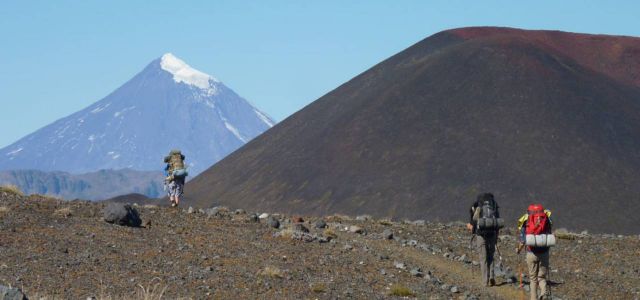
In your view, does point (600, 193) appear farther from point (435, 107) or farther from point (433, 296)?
point (433, 296)

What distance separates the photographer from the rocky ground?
15281 millimetres

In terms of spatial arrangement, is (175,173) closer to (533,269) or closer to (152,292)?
(533,269)

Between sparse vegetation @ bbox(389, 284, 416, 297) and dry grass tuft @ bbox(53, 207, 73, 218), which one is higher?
dry grass tuft @ bbox(53, 207, 73, 218)

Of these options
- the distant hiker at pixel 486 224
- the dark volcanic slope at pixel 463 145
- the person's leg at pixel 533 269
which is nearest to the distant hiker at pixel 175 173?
the distant hiker at pixel 486 224

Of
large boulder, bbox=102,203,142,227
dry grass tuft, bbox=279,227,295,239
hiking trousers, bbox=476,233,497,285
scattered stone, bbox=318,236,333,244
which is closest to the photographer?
hiking trousers, bbox=476,233,497,285

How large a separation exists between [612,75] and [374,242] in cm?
9034

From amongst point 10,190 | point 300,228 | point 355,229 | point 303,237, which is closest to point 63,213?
point 10,190

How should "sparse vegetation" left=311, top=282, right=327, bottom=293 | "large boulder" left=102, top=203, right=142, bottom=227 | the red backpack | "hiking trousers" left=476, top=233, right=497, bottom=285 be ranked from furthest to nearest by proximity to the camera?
"large boulder" left=102, top=203, right=142, bottom=227 < "hiking trousers" left=476, top=233, right=497, bottom=285 < "sparse vegetation" left=311, top=282, right=327, bottom=293 < the red backpack

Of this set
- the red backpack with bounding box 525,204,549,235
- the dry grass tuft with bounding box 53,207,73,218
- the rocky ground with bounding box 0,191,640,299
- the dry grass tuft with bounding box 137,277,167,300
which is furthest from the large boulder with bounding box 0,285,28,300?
the dry grass tuft with bounding box 53,207,73,218

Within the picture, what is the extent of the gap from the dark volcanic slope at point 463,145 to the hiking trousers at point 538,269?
53618mm

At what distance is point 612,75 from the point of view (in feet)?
351

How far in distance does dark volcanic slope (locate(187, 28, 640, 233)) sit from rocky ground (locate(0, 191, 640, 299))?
47.9 metres

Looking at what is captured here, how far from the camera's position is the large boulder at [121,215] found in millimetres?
19516

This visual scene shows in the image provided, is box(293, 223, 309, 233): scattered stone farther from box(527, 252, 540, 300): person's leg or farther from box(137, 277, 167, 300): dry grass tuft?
box(527, 252, 540, 300): person's leg
